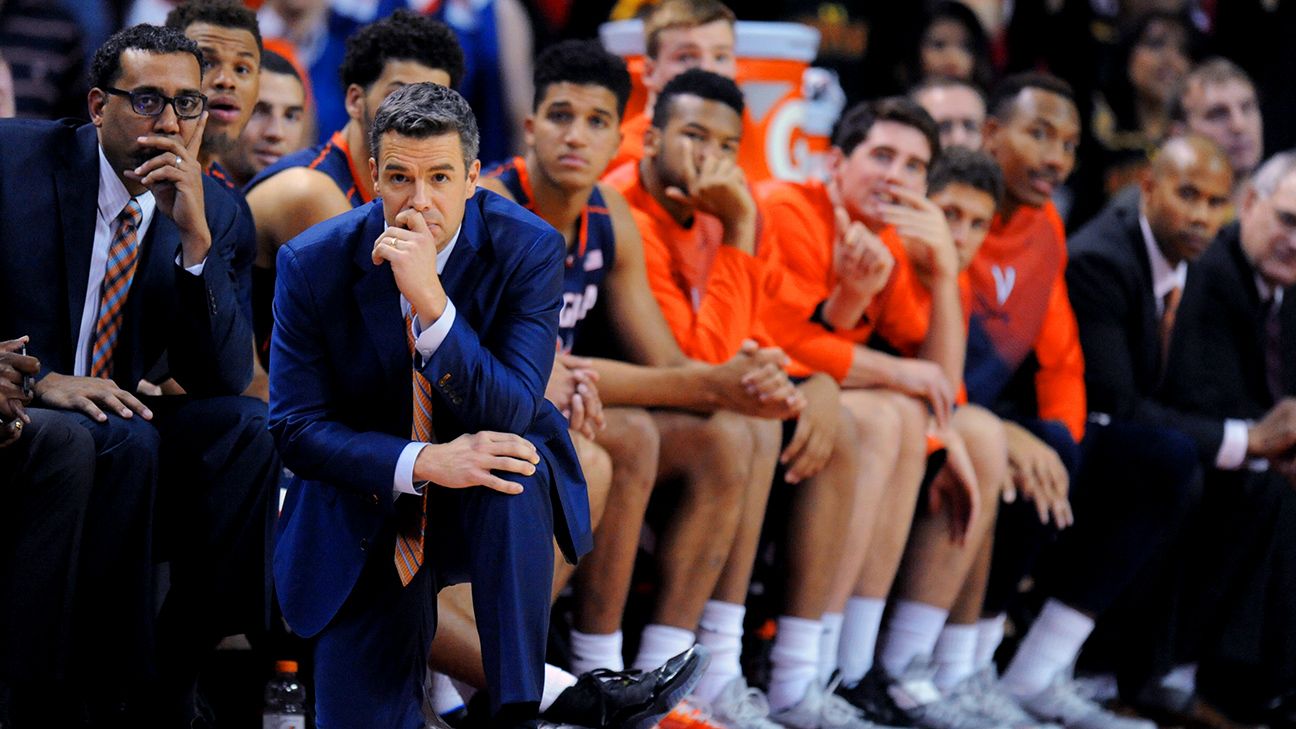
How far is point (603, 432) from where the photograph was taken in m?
3.98

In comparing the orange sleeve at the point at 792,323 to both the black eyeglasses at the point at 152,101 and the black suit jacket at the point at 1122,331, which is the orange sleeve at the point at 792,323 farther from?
the black eyeglasses at the point at 152,101

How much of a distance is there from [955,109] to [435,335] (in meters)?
3.34

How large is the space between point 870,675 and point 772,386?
1.00 m

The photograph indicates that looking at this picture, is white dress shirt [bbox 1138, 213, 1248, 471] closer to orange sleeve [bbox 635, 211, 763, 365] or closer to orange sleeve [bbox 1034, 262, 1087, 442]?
orange sleeve [bbox 1034, 262, 1087, 442]

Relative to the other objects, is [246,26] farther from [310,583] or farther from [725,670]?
[725,670]

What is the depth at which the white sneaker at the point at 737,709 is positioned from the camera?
4133mm

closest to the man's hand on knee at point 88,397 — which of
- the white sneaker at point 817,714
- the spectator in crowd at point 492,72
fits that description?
the white sneaker at point 817,714

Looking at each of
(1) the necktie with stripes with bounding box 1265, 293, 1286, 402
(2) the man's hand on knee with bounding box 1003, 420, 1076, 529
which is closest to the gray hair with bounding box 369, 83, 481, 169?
(2) the man's hand on knee with bounding box 1003, 420, 1076, 529

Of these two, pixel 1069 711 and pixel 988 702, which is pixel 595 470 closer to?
pixel 988 702

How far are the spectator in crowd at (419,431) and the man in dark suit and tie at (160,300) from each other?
0.34 metres

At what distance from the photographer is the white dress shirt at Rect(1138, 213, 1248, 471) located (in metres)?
5.39

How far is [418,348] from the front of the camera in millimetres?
2973

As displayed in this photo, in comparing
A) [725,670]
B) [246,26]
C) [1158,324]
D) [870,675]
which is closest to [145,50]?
[246,26]

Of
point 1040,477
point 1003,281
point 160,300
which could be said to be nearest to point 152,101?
point 160,300
